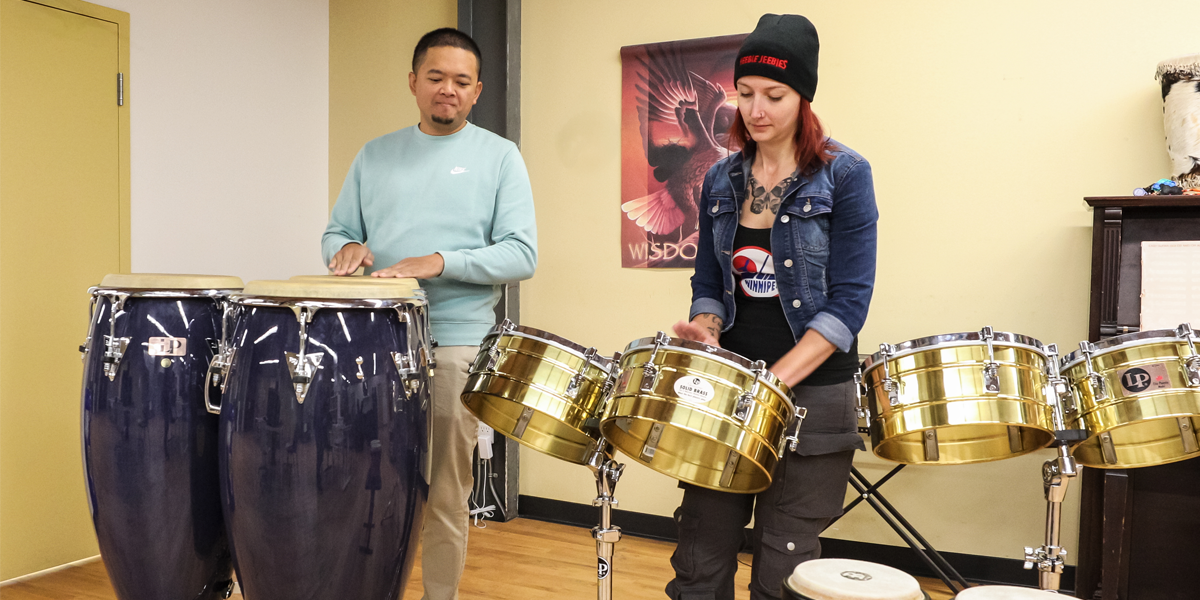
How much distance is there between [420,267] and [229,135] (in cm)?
209

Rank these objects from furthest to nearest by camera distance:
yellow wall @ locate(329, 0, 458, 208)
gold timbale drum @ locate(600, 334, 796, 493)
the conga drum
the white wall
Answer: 1. yellow wall @ locate(329, 0, 458, 208)
2. the white wall
3. the conga drum
4. gold timbale drum @ locate(600, 334, 796, 493)

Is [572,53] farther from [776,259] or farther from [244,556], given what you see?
[244,556]

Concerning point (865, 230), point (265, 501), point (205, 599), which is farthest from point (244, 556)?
point (865, 230)

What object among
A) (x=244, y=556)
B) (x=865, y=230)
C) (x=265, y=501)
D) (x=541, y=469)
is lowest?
(x=541, y=469)

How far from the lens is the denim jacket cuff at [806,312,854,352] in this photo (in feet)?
5.37

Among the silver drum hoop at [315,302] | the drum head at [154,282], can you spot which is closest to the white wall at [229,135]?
the drum head at [154,282]

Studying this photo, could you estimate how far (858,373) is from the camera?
1.75 m

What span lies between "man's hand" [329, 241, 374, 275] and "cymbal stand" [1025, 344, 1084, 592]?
1.63 m

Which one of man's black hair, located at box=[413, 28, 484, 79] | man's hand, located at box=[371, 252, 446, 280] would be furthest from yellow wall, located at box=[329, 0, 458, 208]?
man's hand, located at box=[371, 252, 446, 280]

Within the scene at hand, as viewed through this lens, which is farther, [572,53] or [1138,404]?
[572,53]

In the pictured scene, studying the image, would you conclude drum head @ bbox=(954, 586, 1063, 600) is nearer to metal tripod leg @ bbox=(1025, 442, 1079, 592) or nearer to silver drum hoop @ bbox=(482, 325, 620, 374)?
metal tripod leg @ bbox=(1025, 442, 1079, 592)

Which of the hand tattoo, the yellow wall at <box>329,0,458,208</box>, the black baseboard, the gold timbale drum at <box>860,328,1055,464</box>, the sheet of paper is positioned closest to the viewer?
the gold timbale drum at <box>860,328,1055,464</box>

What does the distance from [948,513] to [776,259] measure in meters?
1.93

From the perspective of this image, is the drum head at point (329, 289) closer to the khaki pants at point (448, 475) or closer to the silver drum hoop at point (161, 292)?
the silver drum hoop at point (161, 292)
